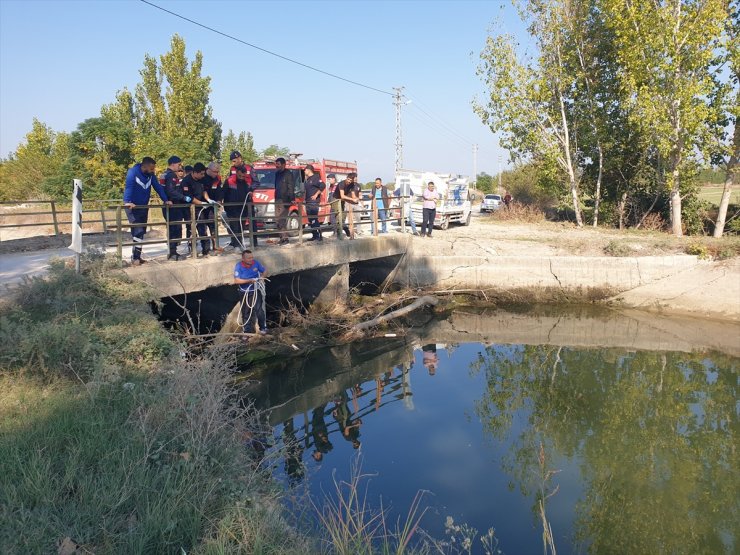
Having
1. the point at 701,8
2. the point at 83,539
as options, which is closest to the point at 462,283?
the point at 701,8

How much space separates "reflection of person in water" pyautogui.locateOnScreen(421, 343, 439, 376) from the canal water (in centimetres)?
6

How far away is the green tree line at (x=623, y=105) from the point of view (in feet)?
56.7

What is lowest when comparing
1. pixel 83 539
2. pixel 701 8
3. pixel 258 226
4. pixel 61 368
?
pixel 83 539

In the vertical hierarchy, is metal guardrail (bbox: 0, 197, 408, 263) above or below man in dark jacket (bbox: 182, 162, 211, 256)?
below

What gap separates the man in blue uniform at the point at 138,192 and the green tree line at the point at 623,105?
1535cm

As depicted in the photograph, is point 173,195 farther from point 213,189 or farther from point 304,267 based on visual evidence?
point 304,267

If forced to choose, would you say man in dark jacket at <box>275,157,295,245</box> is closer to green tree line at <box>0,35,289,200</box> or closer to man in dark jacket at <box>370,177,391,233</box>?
man in dark jacket at <box>370,177,391,233</box>

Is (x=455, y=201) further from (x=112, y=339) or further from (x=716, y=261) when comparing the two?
(x=112, y=339)

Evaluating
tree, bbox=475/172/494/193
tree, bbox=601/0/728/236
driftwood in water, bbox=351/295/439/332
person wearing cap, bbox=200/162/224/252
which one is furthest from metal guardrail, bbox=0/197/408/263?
tree, bbox=475/172/494/193

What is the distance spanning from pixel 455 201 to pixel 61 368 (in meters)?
17.8

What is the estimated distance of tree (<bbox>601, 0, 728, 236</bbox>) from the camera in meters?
17.0

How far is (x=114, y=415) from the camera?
5.09m

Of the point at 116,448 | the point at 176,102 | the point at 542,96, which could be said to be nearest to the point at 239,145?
the point at 176,102

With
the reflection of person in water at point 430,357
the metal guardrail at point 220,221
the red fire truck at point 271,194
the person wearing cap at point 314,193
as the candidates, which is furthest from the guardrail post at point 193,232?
the reflection of person in water at point 430,357
